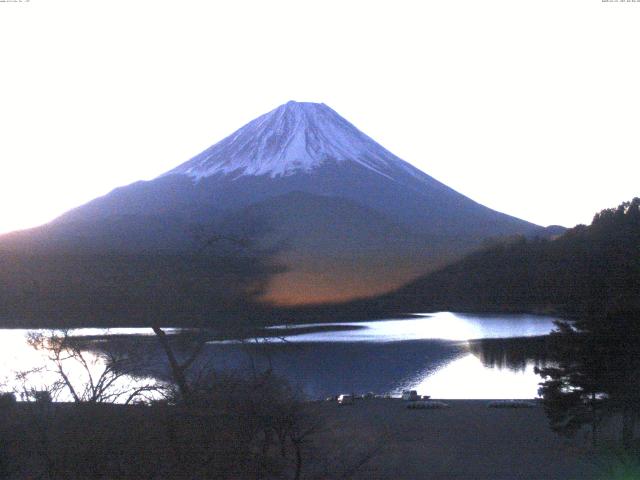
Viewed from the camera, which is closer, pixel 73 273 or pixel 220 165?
pixel 73 273

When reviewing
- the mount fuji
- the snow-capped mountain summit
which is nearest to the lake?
the mount fuji

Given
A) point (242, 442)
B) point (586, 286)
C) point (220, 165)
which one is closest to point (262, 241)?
point (242, 442)

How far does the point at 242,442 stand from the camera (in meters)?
3.93

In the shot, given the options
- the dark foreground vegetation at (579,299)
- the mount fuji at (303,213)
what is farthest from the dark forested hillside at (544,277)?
the mount fuji at (303,213)

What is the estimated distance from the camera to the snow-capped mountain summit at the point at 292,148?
3409 cm

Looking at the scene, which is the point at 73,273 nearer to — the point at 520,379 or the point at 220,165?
the point at 520,379

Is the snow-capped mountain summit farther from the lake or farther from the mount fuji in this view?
the lake

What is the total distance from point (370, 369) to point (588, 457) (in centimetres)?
705

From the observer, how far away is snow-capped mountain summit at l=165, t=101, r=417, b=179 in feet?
112

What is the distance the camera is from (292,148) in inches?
1511

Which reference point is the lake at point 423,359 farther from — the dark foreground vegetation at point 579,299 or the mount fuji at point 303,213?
the dark foreground vegetation at point 579,299

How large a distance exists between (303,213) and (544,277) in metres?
4.63

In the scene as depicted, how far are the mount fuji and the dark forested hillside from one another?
0.45 meters

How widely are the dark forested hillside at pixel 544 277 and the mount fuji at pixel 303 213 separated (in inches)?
17.7
